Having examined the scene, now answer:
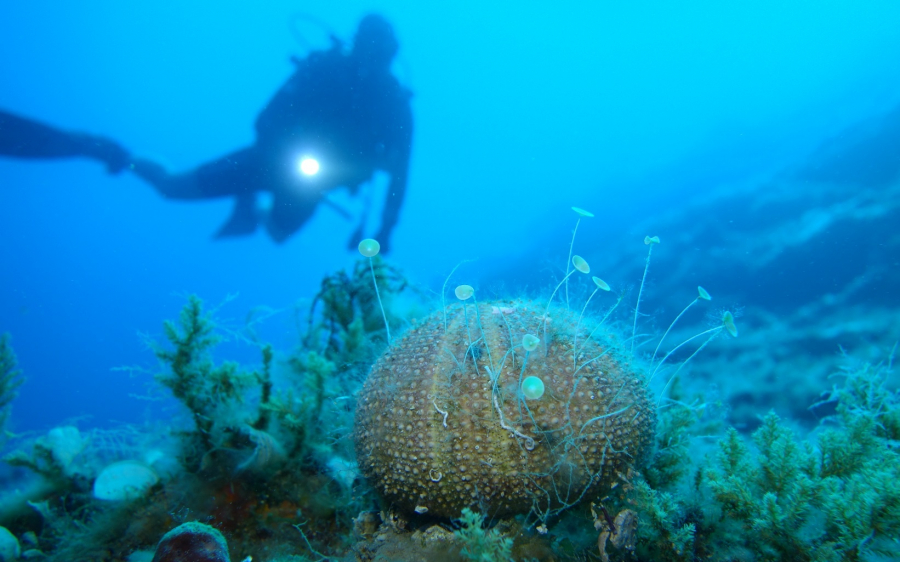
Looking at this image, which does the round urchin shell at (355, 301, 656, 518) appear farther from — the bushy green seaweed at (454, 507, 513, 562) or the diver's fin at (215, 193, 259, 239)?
the diver's fin at (215, 193, 259, 239)

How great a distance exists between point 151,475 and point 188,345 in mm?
1633

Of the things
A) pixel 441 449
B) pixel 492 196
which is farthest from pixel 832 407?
pixel 492 196

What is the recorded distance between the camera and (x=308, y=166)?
9.11 meters

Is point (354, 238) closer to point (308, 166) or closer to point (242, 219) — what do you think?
point (308, 166)

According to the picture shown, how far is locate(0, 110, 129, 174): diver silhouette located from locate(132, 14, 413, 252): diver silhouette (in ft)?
1.57

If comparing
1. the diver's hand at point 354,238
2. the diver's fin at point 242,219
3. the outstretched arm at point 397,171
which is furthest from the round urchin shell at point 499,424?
the diver's fin at point 242,219

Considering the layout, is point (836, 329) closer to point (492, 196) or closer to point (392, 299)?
point (392, 299)

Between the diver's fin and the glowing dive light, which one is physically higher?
the glowing dive light

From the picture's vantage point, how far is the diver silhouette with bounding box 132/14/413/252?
28.8 feet

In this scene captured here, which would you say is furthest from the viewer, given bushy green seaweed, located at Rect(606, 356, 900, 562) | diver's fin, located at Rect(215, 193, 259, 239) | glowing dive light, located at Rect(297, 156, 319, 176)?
diver's fin, located at Rect(215, 193, 259, 239)

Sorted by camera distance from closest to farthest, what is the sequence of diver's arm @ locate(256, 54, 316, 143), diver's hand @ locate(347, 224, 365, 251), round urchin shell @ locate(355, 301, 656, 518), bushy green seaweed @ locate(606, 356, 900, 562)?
bushy green seaweed @ locate(606, 356, 900, 562), round urchin shell @ locate(355, 301, 656, 518), diver's hand @ locate(347, 224, 365, 251), diver's arm @ locate(256, 54, 316, 143)

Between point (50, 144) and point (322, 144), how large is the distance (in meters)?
5.46

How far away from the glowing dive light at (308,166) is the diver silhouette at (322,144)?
0.07ft

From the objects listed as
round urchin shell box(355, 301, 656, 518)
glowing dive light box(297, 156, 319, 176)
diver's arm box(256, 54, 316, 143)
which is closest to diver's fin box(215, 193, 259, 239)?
glowing dive light box(297, 156, 319, 176)
